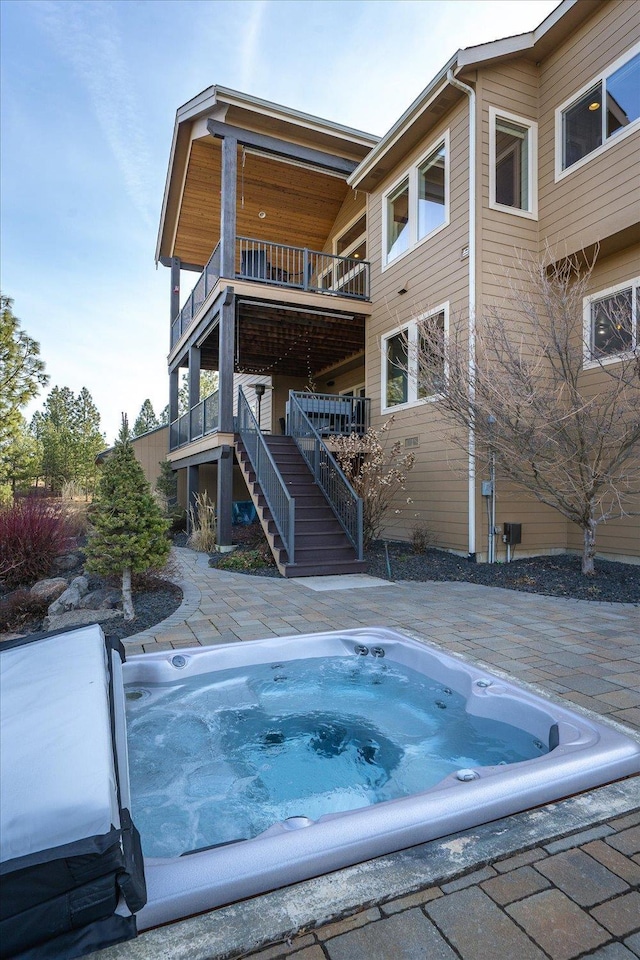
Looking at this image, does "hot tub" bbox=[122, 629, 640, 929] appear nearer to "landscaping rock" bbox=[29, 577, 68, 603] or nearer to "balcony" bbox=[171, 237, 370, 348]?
"landscaping rock" bbox=[29, 577, 68, 603]

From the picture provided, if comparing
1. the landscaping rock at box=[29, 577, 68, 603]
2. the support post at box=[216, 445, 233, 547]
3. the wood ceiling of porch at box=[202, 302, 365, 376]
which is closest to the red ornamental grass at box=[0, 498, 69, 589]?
the landscaping rock at box=[29, 577, 68, 603]

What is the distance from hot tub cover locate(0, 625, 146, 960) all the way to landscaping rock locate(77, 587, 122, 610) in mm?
3368

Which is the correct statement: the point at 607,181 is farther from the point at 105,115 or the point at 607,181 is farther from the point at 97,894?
the point at 105,115

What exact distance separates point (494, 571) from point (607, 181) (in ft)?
16.5

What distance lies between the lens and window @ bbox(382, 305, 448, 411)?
24.9ft

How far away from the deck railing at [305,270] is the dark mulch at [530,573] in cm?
472

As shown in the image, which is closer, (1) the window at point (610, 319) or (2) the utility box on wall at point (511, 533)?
(1) the window at point (610, 319)

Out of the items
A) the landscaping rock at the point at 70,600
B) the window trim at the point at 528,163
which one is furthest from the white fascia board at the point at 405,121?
the landscaping rock at the point at 70,600

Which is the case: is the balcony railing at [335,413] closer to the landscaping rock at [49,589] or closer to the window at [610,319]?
the window at [610,319]

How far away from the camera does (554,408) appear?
219 inches

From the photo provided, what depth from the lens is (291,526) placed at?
22.2 ft

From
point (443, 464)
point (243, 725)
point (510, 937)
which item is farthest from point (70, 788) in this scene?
point (443, 464)

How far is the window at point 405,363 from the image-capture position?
7602 millimetres

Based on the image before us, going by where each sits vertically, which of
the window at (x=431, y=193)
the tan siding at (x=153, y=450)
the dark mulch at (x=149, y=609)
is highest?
the window at (x=431, y=193)
